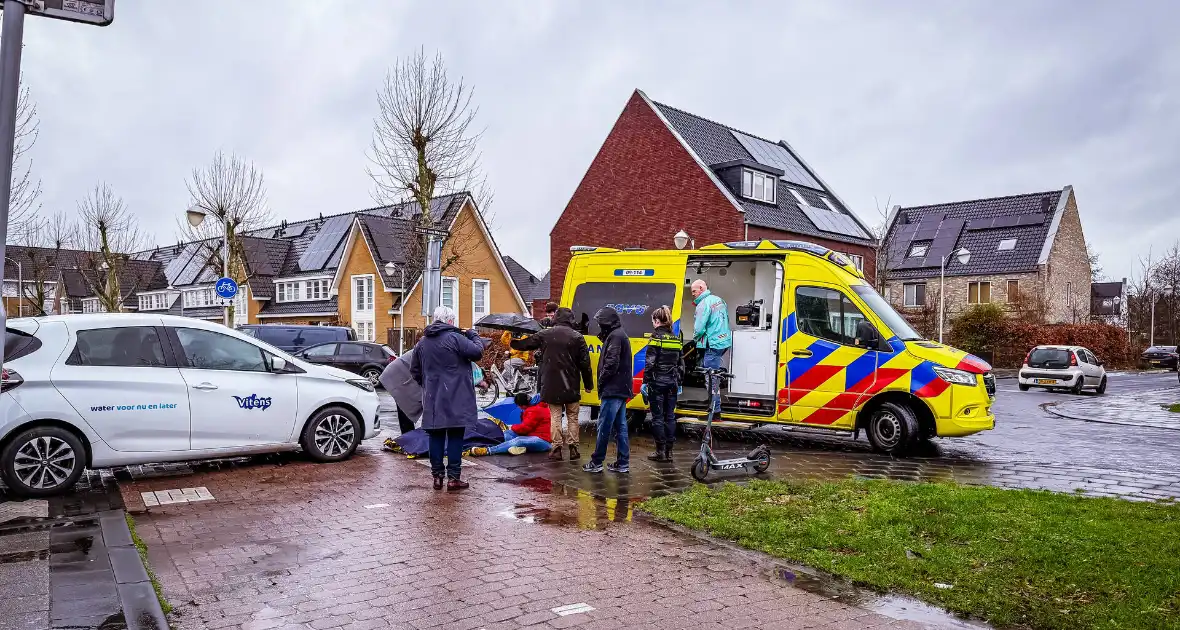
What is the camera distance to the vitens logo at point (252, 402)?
8906mm

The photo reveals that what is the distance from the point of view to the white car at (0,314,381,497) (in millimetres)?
7676

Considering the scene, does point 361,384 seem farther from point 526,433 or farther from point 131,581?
point 131,581

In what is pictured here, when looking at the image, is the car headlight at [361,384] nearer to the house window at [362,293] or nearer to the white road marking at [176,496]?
the white road marking at [176,496]

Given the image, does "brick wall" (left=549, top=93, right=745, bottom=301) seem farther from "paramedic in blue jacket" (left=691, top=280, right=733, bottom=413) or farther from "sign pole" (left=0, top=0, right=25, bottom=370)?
"sign pole" (left=0, top=0, right=25, bottom=370)

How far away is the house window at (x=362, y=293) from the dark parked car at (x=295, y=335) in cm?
1744

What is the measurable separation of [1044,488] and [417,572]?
646 cm

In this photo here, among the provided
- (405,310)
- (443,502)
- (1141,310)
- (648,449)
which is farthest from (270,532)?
(1141,310)

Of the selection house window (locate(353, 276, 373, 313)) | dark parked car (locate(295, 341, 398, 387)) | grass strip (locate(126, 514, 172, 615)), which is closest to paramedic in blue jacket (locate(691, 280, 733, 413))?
grass strip (locate(126, 514, 172, 615))

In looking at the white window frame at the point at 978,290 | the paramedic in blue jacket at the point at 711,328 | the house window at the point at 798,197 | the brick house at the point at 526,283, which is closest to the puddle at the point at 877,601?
the paramedic in blue jacket at the point at 711,328

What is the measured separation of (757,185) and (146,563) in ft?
102

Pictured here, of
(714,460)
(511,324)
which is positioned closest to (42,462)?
(714,460)

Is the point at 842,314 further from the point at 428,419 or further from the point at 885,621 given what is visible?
the point at 885,621

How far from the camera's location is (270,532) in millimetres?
6477

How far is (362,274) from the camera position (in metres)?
44.2
